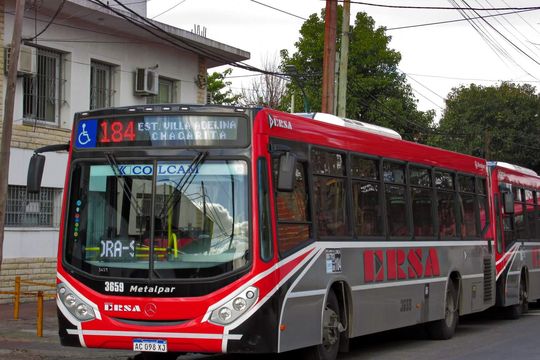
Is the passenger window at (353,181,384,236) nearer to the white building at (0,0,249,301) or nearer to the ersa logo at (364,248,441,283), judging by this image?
the ersa logo at (364,248,441,283)

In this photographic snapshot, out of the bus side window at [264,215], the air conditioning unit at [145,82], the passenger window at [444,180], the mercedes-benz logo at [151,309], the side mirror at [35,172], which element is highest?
the air conditioning unit at [145,82]

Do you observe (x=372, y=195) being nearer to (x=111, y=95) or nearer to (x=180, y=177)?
(x=180, y=177)

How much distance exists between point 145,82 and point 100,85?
3.96ft

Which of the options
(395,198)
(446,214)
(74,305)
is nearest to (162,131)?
(74,305)

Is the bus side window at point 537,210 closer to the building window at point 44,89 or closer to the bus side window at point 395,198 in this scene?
the bus side window at point 395,198

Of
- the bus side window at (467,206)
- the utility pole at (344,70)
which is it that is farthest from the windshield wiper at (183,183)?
the utility pole at (344,70)

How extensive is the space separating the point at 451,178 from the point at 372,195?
356cm

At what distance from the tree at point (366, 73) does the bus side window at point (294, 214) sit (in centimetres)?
2917

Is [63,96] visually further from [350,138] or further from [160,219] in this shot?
[160,219]

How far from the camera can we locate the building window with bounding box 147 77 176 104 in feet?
82.3

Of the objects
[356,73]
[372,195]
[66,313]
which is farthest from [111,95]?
[356,73]

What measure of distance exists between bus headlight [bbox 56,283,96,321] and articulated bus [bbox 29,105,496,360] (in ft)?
0.04

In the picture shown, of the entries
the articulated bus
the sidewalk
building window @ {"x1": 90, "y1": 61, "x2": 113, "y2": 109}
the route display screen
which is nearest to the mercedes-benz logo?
the articulated bus

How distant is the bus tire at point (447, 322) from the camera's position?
15078 mm
